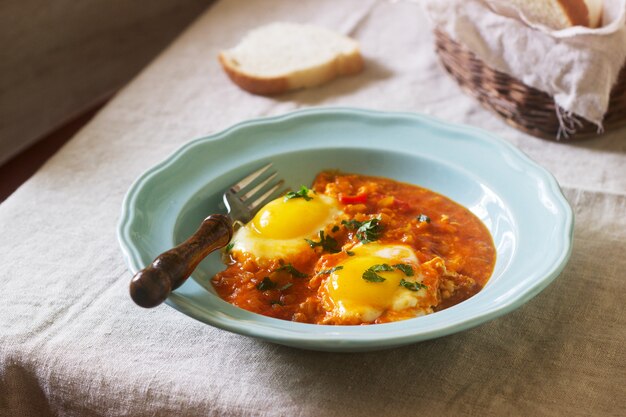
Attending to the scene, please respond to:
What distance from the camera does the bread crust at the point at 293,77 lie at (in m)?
3.26

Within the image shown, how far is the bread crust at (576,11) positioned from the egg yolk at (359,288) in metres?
1.31

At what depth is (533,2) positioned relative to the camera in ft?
8.72

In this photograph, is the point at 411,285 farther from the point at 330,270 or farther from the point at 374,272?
the point at 330,270

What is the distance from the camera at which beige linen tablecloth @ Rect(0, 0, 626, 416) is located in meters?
1.72

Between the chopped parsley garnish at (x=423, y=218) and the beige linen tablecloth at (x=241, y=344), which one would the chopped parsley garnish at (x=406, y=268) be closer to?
the beige linen tablecloth at (x=241, y=344)

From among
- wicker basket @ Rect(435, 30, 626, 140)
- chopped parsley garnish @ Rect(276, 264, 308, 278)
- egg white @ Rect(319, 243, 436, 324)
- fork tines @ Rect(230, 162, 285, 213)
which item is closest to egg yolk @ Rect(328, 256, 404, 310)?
egg white @ Rect(319, 243, 436, 324)

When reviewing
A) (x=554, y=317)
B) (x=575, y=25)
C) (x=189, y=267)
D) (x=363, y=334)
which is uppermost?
(x=189, y=267)

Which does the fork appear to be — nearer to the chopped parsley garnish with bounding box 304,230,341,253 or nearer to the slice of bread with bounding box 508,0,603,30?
the chopped parsley garnish with bounding box 304,230,341,253

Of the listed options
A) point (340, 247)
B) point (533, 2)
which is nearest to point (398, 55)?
point (533, 2)

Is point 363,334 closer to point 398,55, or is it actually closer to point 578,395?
point 578,395

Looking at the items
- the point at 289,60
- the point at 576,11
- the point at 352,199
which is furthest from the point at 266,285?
the point at 289,60

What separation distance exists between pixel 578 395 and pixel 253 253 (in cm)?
88

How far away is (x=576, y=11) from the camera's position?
8.61 feet

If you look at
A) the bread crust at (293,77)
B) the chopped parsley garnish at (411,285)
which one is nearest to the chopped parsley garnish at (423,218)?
the chopped parsley garnish at (411,285)
